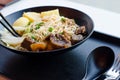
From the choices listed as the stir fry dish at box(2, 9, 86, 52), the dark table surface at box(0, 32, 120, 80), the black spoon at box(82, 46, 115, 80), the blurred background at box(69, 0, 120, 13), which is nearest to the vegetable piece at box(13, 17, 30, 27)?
the stir fry dish at box(2, 9, 86, 52)

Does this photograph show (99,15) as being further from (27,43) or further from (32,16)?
(27,43)

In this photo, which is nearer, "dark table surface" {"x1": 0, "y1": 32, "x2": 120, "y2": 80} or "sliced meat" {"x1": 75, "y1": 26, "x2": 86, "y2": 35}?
"dark table surface" {"x1": 0, "y1": 32, "x2": 120, "y2": 80}

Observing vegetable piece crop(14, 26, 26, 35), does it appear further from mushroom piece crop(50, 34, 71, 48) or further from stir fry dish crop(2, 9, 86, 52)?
mushroom piece crop(50, 34, 71, 48)

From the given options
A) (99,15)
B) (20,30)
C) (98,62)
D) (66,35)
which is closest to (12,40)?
(20,30)

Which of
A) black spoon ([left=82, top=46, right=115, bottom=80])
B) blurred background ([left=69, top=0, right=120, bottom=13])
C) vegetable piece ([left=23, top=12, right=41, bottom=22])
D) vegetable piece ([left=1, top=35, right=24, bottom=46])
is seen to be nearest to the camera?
black spoon ([left=82, top=46, right=115, bottom=80])

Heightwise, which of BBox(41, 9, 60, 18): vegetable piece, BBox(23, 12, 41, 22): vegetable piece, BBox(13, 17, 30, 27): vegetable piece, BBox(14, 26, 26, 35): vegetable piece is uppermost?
BBox(41, 9, 60, 18): vegetable piece

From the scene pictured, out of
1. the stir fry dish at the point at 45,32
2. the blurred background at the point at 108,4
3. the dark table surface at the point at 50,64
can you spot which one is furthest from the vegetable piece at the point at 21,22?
the blurred background at the point at 108,4
